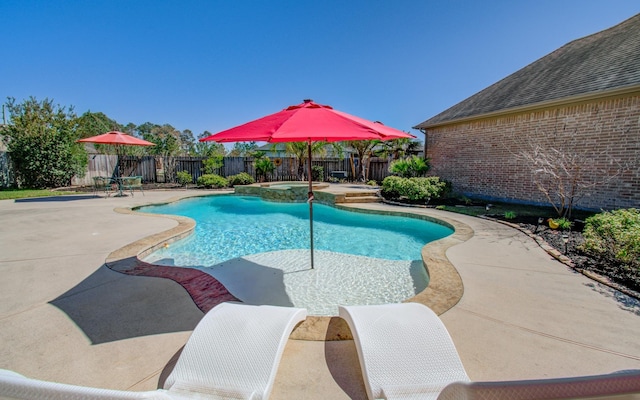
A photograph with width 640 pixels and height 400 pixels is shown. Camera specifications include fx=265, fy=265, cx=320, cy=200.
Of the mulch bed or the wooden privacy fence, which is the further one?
the wooden privacy fence

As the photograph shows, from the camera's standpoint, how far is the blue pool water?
550cm

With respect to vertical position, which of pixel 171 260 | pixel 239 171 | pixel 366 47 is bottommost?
pixel 171 260

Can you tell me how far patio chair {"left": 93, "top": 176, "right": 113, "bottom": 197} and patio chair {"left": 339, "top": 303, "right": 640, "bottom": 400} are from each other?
13298 mm

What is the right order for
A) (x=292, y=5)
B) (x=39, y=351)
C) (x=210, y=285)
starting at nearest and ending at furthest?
(x=39, y=351) < (x=210, y=285) < (x=292, y=5)

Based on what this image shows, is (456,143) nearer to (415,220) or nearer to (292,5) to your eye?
(415,220)

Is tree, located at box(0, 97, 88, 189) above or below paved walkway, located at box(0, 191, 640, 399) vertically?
above

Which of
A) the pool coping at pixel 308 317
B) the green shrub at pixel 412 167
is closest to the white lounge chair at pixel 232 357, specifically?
the pool coping at pixel 308 317

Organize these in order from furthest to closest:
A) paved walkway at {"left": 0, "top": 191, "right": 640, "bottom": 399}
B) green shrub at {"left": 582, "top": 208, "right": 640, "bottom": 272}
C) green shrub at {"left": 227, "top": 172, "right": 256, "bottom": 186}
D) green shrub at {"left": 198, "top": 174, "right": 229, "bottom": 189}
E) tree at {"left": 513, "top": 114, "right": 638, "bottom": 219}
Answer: green shrub at {"left": 227, "top": 172, "right": 256, "bottom": 186} → green shrub at {"left": 198, "top": 174, "right": 229, "bottom": 189} → tree at {"left": 513, "top": 114, "right": 638, "bottom": 219} → green shrub at {"left": 582, "top": 208, "right": 640, "bottom": 272} → paved walkway at {"left": 0, "top": 191, "right": 640, "bottom": 399}

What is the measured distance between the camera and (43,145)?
12586 mm

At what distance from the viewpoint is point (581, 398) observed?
924 millimetres

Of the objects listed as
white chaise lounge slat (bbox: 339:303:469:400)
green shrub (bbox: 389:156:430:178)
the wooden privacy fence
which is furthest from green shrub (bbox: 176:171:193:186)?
white chaise lounge slat (bbox: 339:303:469:400)

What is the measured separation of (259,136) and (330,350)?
2253mm

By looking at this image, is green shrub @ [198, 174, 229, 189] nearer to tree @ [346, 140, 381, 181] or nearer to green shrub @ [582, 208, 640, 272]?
tree @ [346, 140, 381, 181]

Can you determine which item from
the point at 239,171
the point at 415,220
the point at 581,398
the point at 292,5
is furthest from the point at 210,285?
the point at 239,171
